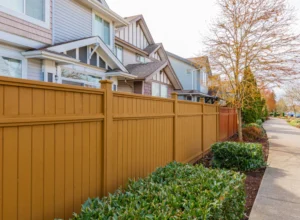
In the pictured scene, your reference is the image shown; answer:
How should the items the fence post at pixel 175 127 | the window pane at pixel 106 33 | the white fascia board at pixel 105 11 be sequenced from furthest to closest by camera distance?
the window pane at pixel 106 33 → the white fascia board at pixel 105 11 → the fence post at pixel 175 127

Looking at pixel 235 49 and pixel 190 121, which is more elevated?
pixel 235 49

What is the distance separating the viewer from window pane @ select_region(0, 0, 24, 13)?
230 inches

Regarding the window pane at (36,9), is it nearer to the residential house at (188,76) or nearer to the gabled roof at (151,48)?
the gabled roof at (151,48)

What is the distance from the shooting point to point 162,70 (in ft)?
45.9

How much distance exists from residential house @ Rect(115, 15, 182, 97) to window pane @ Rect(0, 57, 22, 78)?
18.2ft

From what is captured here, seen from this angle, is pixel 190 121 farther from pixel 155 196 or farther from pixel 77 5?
pixel 77 5

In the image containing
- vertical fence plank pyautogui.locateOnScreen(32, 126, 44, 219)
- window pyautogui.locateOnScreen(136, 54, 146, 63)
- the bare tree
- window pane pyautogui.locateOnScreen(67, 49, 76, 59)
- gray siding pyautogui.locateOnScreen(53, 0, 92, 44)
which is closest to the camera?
vertical fence plank pyautogui.locateOnScreen(32, 126, 44, 219)

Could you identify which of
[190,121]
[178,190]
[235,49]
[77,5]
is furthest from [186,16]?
[178,190]

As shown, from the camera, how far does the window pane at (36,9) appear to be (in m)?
6.52

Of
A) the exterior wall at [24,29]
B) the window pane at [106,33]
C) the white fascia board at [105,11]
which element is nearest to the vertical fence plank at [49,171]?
the exterior wall at [24,29]

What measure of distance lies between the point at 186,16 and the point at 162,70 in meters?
3.81

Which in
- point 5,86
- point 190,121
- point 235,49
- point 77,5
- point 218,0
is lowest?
point 190,121

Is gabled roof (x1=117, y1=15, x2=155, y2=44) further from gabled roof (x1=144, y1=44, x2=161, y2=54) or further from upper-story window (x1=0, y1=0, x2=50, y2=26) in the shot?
upper-story window (x1=0, y1=0, x2=50, y2=26)

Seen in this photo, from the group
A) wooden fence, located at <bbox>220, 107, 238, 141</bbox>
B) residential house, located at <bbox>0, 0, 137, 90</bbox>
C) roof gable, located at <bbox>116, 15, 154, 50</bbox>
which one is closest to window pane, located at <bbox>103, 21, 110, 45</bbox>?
residential house, located at <bbox>0, 0, 137, 90</bbox>
